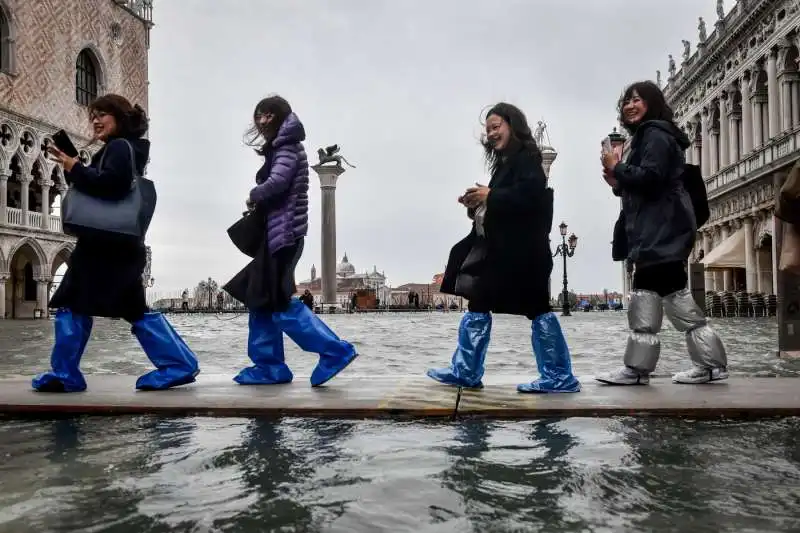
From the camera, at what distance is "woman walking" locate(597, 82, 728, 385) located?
4742 millimetres

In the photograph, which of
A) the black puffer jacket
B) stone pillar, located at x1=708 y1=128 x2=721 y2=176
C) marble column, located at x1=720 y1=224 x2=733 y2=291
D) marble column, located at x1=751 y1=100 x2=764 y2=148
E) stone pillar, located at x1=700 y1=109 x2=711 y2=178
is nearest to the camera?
the black puffer jacket

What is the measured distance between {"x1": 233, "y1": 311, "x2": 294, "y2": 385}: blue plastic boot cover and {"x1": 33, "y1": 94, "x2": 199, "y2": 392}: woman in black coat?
0.38 metres

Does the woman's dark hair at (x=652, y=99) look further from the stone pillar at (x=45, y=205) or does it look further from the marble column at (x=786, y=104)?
the stone pillar at (x=45, y=205)

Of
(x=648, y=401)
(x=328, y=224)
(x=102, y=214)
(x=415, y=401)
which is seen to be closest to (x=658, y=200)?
(x=648, y=401)

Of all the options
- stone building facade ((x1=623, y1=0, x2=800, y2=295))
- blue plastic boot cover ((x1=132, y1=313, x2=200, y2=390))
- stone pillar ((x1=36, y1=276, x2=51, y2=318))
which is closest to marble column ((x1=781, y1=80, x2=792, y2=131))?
stone building facade ((x1=623, y1=0, x2=800, y2=295))

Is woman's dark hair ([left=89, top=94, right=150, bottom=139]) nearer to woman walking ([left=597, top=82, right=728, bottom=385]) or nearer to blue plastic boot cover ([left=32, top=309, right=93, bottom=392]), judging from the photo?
Result: blue plastic boot cover ([left=32, top=309, right=93, bottom=392])

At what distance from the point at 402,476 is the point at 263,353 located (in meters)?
2.80

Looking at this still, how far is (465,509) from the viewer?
7.09 feet

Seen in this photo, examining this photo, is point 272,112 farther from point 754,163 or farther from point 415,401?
point 754,163

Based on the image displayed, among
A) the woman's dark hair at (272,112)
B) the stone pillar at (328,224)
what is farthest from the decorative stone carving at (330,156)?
the woman's dark hair at (272,112)

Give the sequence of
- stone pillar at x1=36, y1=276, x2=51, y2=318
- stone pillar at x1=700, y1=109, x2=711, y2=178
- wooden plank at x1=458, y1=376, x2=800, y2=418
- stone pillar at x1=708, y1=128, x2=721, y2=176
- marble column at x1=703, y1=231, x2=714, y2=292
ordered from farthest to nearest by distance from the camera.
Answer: stone pillar at x1=700, y1=109, x2=711, y2=178
stone pillar at x1=708, y1=128, x2=721, y2=176
marble column at x1=703, y1=231, x2=714, y2=292
stone pillar at x1=36, y1=276, x2=51, y2=318
wooden plank at x1=458, y1=376, x2=800, y2=418

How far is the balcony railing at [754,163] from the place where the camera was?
90.8ft

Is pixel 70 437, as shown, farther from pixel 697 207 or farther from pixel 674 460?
pixel 697 207

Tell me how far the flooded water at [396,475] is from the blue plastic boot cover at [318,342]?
1113 mm
